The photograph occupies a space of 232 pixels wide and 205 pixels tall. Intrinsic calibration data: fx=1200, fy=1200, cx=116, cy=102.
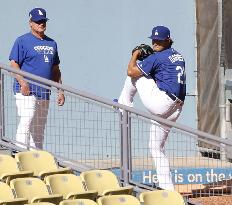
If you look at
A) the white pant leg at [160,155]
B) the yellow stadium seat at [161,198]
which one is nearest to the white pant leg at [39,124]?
the white pant leg at [160,155]

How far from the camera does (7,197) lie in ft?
34.9

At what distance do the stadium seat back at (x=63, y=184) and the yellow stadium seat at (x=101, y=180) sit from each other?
0.26m

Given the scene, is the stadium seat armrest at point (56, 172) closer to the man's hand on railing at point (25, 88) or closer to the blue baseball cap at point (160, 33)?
the man's hand on railing at point (25, 88)

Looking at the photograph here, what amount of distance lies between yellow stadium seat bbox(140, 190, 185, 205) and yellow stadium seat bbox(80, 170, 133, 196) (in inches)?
12.9

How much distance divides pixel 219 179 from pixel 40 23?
8.69 ft

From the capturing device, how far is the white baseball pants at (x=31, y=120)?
→ 42.0ft

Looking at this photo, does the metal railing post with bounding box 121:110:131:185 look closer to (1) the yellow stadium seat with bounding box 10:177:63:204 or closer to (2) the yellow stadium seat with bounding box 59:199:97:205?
(1) the yellow stadium seat with bounding box 10:177:63:204

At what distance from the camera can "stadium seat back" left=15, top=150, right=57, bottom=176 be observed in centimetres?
1201

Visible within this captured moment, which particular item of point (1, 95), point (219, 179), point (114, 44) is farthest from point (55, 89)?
point (114, 44)

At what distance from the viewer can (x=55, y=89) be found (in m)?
12.6

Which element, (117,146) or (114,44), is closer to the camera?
(117,146)

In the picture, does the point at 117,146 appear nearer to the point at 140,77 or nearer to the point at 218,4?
the point at 140,77

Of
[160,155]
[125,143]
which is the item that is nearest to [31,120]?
[125,143]

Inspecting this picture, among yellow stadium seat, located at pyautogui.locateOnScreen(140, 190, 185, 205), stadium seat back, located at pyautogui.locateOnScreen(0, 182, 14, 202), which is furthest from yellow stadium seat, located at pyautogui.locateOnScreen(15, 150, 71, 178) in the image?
stadium seat back, located at pyautogui.locateOnScreen(0, 182, 14, 202)
